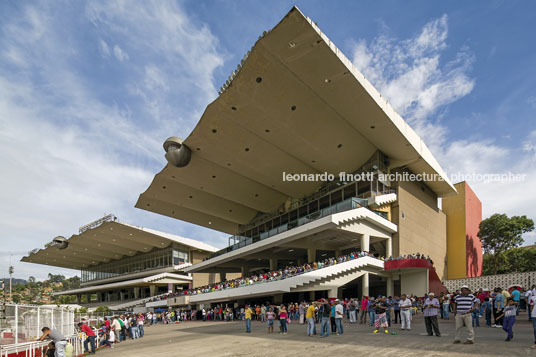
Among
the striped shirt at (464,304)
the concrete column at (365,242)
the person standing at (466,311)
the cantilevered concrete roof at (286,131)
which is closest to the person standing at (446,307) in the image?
the person standing at (466,311)

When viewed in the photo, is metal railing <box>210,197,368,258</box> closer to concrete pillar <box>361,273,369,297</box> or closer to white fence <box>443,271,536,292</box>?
concrete pillar <box>361,273,369,297</box>

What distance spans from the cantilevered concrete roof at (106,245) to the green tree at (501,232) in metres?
40.1

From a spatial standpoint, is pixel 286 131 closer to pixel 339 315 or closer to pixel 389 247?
pixel 389 247

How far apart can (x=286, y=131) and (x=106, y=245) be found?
152 ft

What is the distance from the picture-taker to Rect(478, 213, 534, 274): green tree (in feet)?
143

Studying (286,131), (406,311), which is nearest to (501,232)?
(286,131)

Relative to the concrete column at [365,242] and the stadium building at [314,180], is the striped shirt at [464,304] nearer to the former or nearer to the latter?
the stadium building at [314,180]

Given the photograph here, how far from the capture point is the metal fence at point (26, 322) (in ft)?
32.9

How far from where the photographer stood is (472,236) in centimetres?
4344

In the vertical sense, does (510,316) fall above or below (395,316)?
above

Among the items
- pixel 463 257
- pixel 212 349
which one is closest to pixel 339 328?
pixel 212 349

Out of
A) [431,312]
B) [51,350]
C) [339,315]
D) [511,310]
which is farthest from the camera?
[339,315]

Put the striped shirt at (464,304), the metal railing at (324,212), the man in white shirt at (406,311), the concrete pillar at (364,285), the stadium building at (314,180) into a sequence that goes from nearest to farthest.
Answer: the striped shirt at (464,304), the man in white shirt at (406,311), the stadium building at (314,180), the concrete pillar at (364,285), the metal railing at (324,212)

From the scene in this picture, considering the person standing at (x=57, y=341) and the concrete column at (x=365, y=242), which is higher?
the concrete column at (x=365, y=242)
